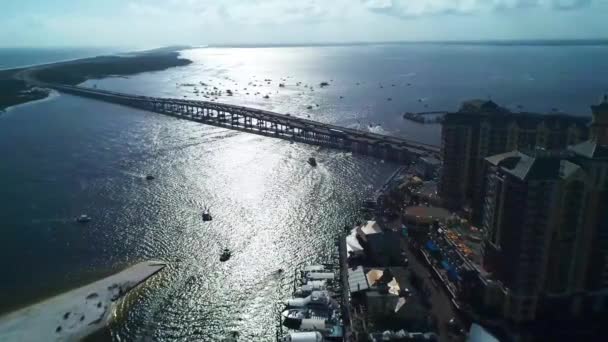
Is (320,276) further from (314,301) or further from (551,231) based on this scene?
(551,231)

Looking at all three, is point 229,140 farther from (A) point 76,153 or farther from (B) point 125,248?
(B) point 125,248

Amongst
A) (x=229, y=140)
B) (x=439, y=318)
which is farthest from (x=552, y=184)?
(x=229, y=140)

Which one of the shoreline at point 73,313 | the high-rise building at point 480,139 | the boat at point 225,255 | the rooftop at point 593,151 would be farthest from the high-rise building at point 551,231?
the shoreline at point 73,313

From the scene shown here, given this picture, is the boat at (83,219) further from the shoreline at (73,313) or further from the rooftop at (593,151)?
the rooftop at (593,151)

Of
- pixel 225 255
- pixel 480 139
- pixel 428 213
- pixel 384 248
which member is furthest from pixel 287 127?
pixel 384 248

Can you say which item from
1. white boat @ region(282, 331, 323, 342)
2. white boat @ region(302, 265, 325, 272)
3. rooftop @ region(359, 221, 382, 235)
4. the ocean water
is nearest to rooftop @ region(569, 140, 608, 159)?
rooftop @ region(359, 221, 382, 235)
